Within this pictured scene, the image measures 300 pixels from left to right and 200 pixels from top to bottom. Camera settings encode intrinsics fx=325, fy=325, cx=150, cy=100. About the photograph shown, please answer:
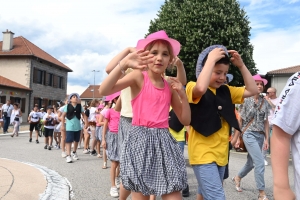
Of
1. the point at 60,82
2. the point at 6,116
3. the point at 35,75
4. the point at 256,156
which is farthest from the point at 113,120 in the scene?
the point at 60,82

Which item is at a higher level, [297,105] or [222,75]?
[222,75]

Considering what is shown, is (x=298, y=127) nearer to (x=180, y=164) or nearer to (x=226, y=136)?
(x=180, y=164)

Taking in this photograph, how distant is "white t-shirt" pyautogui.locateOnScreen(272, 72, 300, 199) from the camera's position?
1.64 metres

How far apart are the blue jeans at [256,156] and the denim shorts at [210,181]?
2299 mm

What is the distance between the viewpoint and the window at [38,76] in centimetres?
4006

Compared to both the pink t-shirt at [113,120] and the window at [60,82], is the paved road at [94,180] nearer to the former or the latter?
the pink t-shirt at [113,120]

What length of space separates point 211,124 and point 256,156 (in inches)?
96.7

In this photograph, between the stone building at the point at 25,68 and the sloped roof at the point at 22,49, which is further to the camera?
the stone building at the point at 25,68

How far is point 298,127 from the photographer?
5.42 feet

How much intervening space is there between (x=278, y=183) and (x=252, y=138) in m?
3.92

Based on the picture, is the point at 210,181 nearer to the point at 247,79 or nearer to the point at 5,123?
the point at 247,79

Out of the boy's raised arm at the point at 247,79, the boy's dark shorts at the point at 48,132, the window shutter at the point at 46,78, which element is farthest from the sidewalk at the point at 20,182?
the window shutter at the point at 46,78

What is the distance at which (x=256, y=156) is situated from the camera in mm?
5195

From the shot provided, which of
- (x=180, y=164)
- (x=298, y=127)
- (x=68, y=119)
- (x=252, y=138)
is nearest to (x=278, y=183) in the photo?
(x=298, y=127)
